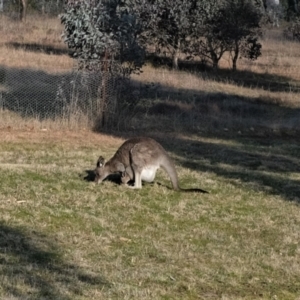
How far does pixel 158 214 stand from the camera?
31.8 ft

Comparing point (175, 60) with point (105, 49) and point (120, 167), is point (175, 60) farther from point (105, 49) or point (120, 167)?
point (120, 167)

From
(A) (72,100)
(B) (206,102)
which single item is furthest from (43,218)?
(B) (206,102)

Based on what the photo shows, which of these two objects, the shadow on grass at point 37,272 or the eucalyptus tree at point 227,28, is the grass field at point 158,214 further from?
the eucalyptus tree at point 227,28

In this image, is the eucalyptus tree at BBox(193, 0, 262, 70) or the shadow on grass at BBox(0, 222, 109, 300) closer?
the shadow on grass at BBox(0, 222, 109, 300)

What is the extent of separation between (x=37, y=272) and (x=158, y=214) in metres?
3.06

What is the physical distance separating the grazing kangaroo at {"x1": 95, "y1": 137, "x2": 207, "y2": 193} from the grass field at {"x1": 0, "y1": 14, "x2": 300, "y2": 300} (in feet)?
0.62

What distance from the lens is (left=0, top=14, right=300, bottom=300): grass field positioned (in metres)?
6.96

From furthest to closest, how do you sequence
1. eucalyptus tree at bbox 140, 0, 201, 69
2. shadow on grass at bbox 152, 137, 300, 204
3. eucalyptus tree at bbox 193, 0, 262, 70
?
eucalyptus tree at bbox 193, 0, 262, 70 → eucalyptus tree at bbox 140, 0, 201, 69 → shadow on grass at bbox 152, 137, 300, 204

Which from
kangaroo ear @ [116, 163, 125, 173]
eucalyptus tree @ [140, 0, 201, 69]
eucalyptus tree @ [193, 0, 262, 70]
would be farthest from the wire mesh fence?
eucalyptus tree @ [193, 0, 262, 70]

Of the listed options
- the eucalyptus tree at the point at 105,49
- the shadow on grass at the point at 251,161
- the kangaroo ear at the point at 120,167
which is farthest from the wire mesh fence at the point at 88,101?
the kangaroo ear at the point at 120,167

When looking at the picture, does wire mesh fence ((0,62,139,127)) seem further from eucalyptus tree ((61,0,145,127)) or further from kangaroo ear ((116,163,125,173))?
kangaroo ear ((116,163,125,173))

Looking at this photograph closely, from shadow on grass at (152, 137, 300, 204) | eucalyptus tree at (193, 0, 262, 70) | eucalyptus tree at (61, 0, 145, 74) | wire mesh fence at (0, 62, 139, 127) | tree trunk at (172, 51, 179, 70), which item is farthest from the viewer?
eucalyptus tree at (193, 0, 262, 70)

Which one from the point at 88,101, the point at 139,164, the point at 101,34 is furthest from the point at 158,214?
the point at 101,34

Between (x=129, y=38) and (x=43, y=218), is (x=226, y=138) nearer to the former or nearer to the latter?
(x=129, y=38)
